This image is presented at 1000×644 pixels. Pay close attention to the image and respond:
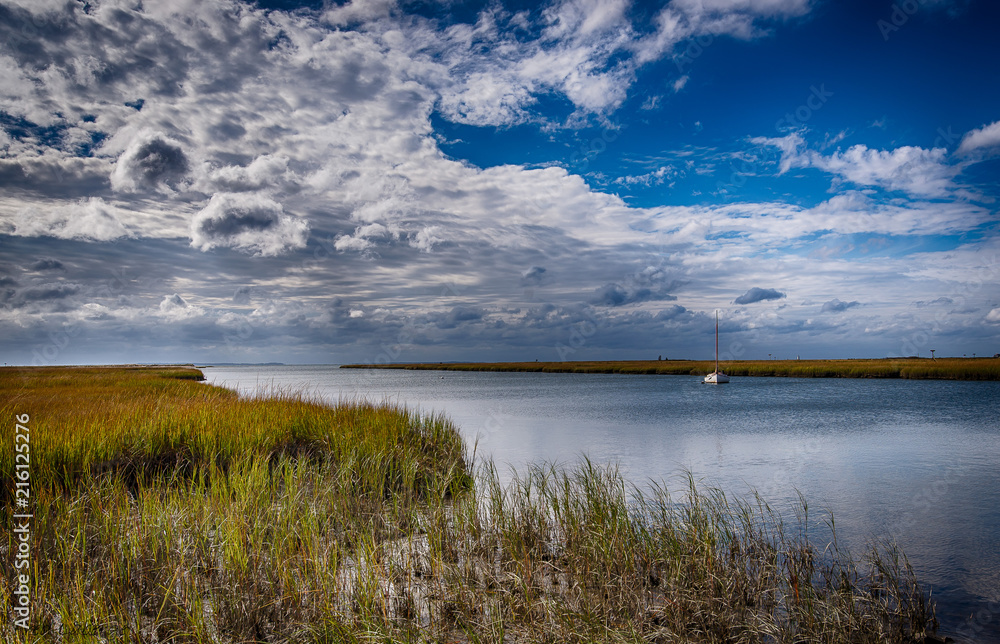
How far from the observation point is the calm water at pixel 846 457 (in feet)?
25.1

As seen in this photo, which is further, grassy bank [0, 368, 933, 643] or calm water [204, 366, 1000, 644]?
calm water [204, 366, 1000, 644]

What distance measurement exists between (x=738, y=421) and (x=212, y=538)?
25.3m

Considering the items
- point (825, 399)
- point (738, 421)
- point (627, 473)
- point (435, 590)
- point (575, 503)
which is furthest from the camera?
point (825, 399)

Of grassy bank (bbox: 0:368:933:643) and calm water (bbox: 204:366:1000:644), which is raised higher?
grassy bank (bbox: 0:368:933:643)

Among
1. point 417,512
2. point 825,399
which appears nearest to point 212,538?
point 417,512

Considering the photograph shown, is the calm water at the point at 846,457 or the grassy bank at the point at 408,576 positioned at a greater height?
the grassy bank at the point at 408,576

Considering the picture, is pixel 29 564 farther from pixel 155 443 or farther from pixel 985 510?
pixel 985 510

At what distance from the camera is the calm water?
7.64 m

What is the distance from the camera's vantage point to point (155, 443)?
9680 millimetres

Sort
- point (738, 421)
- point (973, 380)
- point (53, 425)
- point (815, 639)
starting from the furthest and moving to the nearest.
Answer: point (973, 380) → point (738, 421) → point (53, 425) → point (815, 639)

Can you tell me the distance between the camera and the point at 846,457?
16.0 metres

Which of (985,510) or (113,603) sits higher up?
(113,603)

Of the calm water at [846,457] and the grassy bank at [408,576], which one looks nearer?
the grassy bank at [408,576]

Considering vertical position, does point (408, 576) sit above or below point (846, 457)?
above
